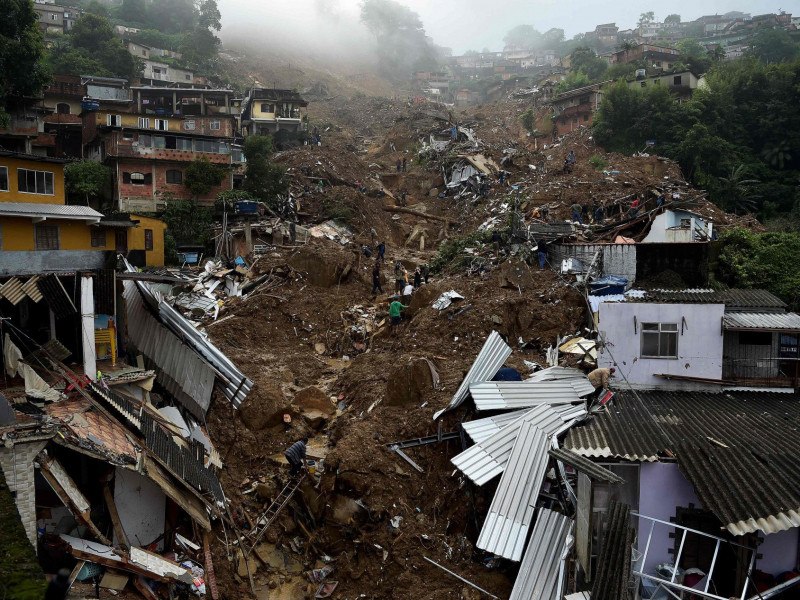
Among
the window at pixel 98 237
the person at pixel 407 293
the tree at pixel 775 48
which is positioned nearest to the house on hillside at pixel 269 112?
the person at pixel 407 293

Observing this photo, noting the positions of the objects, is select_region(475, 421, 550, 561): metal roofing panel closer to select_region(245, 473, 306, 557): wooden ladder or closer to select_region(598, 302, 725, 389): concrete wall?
select_region(598, 302, 725, 389): concrete wall

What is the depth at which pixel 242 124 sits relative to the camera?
41.8 metres

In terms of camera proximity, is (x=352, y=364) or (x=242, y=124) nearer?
(x=352, y=364)

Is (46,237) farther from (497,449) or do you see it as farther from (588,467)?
(588,467)

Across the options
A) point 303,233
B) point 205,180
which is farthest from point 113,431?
Result: point 205,180

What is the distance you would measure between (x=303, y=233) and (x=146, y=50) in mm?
38153

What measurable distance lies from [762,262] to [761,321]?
28.0 ft

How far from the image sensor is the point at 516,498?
10125 mm

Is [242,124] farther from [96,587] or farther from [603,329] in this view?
[96,587]

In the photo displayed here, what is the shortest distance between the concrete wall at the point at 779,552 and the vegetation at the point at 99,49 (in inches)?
1889

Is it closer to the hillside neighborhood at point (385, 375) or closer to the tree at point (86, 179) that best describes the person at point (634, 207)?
the hillside neighborhood at point (385, 375)

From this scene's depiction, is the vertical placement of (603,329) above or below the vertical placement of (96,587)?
above

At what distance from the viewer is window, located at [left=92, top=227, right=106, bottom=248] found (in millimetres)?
14797

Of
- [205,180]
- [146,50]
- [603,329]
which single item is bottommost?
[603,329]
